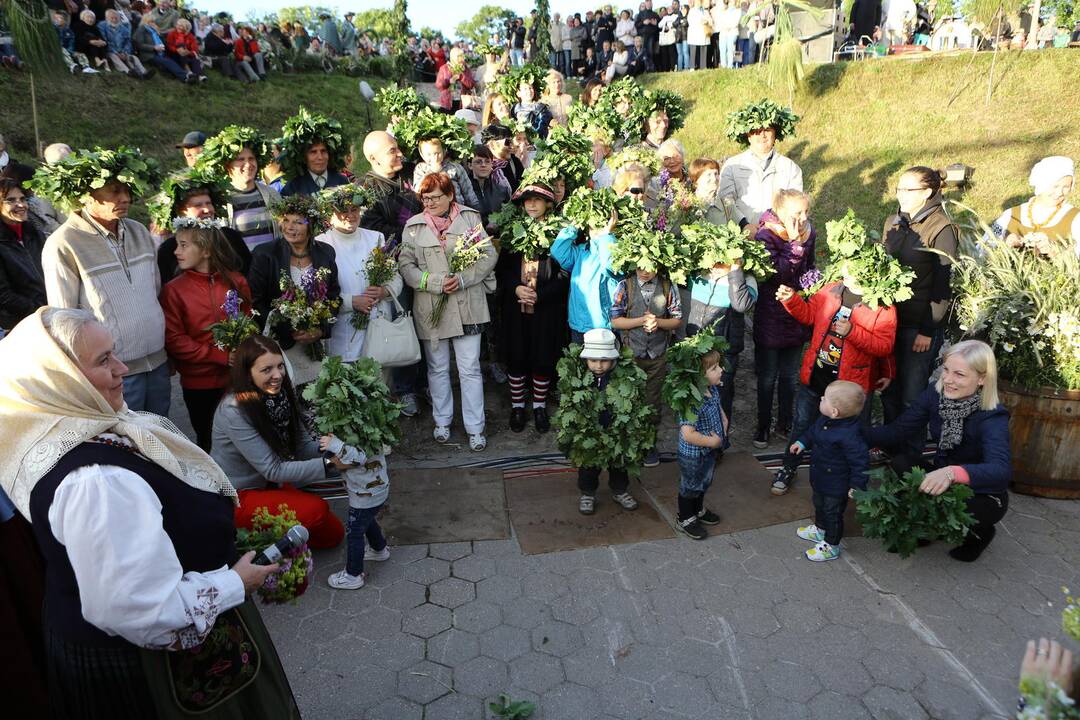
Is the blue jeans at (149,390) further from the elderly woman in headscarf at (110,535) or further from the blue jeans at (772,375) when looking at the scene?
the blue jeans at (772,375)

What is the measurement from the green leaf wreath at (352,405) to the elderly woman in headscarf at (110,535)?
1.67 m

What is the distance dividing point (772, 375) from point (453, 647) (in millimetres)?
3783

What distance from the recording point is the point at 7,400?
2119 millimetres

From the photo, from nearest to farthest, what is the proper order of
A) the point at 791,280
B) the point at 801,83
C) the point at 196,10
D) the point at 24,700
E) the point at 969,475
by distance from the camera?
the point at 24,700
the point at 969,475
the point at 791,280
the point at 801,83
the point at 196,10

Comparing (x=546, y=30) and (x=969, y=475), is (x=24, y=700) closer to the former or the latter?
(x=969, y=475)

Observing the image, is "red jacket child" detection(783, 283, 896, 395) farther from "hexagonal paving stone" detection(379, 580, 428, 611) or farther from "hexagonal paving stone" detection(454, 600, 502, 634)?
"hexagonal paving stone" detection(379, 580, 428, 611)

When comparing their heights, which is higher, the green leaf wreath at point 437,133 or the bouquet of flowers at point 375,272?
the green leaf wreath at point 437,133

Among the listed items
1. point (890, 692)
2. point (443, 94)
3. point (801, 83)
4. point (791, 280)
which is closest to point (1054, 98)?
point (801, 83)

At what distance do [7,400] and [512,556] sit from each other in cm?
323

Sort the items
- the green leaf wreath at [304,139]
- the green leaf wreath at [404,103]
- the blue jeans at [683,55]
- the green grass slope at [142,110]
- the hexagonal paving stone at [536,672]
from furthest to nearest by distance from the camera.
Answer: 1. the blue jeans at [683,55]
2. the green grass slope at [142,110]
3. the green leaf wreath at [404,103]
4. the green leaf wreath at [304,139]
5. the hexagonal paving stone at [536,672]

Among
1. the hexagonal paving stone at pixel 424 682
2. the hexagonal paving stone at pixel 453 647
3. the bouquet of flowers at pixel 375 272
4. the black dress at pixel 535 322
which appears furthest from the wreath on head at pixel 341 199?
the hexagonal paving stone at pixel 424 682

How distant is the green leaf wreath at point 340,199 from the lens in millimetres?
5371

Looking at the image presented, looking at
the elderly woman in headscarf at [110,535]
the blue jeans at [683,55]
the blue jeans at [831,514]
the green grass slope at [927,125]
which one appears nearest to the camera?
the elderly woman in headscarf at [110,535]

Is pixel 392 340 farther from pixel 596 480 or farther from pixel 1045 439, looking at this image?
pixel 1045 439
